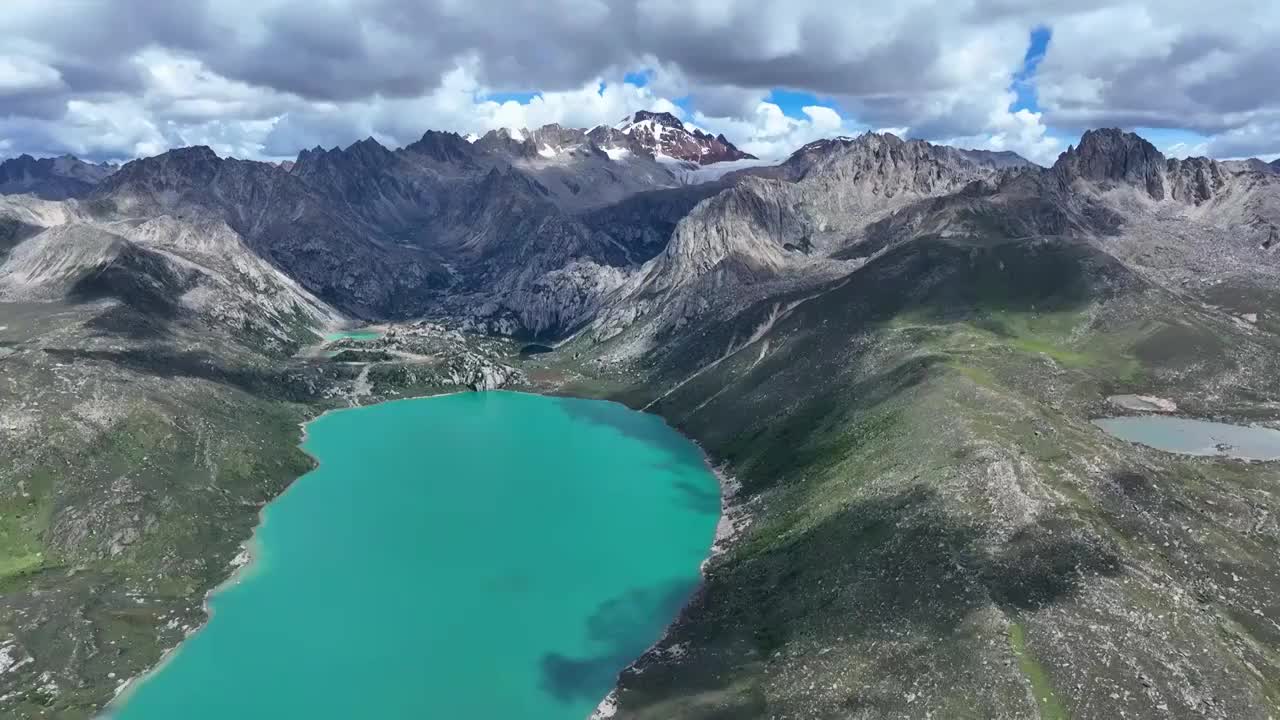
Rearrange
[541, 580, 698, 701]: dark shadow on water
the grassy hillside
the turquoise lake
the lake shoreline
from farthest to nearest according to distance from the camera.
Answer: the lake shoreline < [541, 580, 698, 701]: dark shadow on water < the turquoise lake < the grassy hillside

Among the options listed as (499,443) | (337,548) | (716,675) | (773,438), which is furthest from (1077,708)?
(499,443)

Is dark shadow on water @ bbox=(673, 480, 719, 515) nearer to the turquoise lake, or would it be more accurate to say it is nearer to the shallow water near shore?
the turquoise lake

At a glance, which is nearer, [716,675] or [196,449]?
[716,675]

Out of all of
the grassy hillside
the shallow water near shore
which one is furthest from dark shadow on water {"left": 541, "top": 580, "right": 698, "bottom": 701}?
the shallow water near shore

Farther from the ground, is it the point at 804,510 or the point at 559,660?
the point at 804,510

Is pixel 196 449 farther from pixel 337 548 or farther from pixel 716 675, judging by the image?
pixel 716 675

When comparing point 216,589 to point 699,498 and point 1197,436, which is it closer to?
point 699,498

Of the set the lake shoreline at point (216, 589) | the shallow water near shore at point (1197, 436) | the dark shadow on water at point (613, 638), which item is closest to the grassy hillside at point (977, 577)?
the dark shadow on water at point (613, 638)
